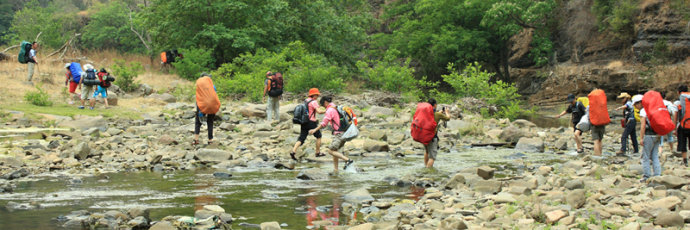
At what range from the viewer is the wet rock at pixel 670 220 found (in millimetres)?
5949

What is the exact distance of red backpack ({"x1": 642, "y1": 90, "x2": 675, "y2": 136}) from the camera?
8.93m

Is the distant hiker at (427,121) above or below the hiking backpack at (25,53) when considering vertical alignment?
below

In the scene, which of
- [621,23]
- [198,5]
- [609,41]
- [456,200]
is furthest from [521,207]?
[609,41]

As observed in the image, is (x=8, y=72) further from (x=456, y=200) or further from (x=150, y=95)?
(x=456, y=200)

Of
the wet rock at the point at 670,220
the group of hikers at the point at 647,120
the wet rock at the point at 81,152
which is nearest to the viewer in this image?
the wet rock at the point at 670,220

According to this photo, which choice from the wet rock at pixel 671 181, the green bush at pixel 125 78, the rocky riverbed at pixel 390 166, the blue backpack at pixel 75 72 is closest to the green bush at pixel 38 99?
the blue backpack at pixel 75 72

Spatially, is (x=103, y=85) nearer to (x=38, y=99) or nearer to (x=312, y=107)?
(x=38, y=99)

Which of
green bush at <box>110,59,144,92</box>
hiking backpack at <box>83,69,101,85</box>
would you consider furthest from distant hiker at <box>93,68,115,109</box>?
green bush at <box>110,59,144,92</box>

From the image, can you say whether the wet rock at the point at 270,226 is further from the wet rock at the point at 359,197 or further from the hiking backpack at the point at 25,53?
the hiking backpack at the point at 25,53

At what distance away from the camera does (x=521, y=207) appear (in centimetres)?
714

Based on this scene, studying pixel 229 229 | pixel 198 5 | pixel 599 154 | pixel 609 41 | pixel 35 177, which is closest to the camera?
pixel 229 229

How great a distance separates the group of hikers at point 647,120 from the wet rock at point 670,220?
3.29 metres

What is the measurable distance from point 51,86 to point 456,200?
21808 mm

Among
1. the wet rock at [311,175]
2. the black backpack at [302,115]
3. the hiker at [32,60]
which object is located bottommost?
the wet rock at [311,175]
